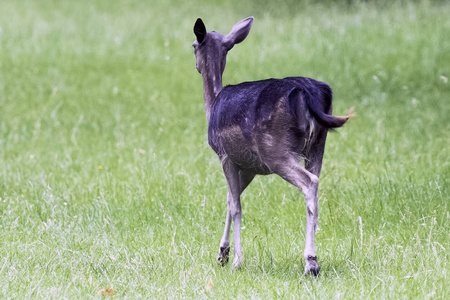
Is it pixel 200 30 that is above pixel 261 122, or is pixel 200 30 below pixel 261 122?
above

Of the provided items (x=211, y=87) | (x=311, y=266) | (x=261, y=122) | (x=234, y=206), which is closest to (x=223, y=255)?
(x=234, y=206)

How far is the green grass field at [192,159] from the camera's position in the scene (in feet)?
14.8

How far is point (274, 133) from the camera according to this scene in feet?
14.0

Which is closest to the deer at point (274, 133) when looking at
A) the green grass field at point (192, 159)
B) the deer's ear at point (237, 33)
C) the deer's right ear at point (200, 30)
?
the deer's right ear at point (200, 30)

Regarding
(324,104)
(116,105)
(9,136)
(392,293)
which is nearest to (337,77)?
(116,105)

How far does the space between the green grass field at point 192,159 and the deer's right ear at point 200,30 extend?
3.02ft

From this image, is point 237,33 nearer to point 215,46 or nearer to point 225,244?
point 215,46

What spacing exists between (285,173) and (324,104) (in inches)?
24.8

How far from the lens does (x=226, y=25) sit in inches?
615

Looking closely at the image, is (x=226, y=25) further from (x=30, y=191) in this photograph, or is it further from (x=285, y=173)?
(x=285, y=173)

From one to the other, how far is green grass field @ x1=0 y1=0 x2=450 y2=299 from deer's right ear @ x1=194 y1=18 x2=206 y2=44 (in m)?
0.92

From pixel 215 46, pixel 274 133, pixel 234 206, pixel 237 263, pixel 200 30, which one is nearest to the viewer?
pixel 274 133

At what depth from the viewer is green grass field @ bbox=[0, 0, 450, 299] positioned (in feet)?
14.8

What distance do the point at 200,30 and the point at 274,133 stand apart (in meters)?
1.03
